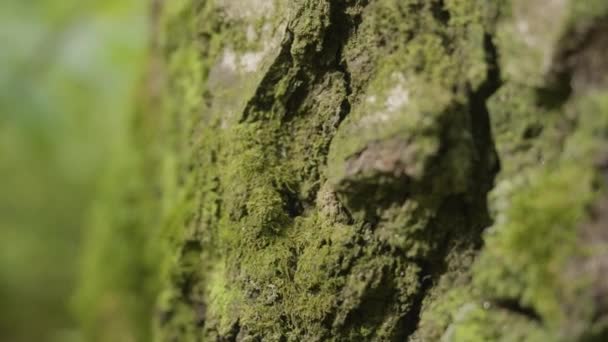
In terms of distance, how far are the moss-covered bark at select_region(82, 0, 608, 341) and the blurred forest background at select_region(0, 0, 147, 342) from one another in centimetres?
160

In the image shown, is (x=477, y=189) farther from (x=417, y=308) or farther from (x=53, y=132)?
(x=53, y=132)

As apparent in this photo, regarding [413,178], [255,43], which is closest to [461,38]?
[413,178]

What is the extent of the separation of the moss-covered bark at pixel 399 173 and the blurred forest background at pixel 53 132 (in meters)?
1.60

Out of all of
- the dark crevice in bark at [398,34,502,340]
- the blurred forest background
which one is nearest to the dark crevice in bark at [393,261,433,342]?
the dark crevice in bark at [398,34,502,340]

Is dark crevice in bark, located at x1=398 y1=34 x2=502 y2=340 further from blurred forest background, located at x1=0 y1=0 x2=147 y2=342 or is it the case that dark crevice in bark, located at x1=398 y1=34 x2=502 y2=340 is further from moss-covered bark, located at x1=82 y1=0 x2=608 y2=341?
blurred forest background, located at x1=0 y1=0 x2=147 y2=342

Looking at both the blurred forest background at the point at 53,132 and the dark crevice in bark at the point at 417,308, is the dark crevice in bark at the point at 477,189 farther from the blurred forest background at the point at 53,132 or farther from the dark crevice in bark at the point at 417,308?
the blurred forest background at the point at 53,132

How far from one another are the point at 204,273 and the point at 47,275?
2.22m

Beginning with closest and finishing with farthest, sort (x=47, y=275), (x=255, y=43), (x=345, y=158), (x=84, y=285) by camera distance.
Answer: (x=345, y=158) → (x=255, y=43) → (x=84, y=285) → (x=47, y=275)

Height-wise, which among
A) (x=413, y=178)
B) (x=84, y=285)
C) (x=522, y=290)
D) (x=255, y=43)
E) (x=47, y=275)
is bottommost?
(x=522, y=290)

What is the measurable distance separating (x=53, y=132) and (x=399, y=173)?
230 centimetres

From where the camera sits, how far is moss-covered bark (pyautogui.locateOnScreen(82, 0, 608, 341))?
53cm

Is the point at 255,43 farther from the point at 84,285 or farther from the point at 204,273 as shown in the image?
the point at 84,285

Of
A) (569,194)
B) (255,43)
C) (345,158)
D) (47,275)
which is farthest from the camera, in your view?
(47,275)

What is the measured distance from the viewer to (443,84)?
0.60 m
